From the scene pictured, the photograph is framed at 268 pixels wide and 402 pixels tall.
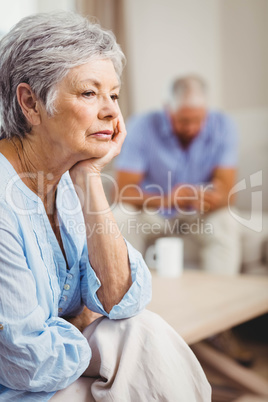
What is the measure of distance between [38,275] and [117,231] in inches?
7.2

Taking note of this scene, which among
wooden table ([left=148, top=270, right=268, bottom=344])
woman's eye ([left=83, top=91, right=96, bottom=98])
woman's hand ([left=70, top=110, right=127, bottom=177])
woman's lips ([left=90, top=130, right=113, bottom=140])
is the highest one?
woman's eye ([left=83, top=91, right=96, bottom=98])

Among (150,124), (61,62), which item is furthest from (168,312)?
(150,124)

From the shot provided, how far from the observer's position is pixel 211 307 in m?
Result: 1.46

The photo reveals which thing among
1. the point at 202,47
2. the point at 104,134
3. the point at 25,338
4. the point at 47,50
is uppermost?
the point at 47,50

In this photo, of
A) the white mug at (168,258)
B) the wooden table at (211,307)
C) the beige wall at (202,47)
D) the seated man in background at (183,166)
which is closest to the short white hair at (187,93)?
the seated man in background at (183,166)

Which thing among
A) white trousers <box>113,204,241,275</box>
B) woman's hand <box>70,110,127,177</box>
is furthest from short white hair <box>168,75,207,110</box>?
woman's hand <box>70,110,127,177</box>

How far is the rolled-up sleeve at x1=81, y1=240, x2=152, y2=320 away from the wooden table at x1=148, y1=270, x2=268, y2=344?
0.31 m

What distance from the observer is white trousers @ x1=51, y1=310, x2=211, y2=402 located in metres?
0.84

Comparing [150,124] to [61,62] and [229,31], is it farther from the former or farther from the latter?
[61,62]

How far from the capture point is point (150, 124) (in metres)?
2.94

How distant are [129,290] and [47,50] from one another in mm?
451

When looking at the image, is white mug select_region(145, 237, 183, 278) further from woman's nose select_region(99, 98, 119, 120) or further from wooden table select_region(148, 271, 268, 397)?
woman's nose select_region(99, 98, 119, 120)

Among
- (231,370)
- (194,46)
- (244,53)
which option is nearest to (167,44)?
(194,46)

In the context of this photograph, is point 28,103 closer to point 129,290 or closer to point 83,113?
point 83,113
